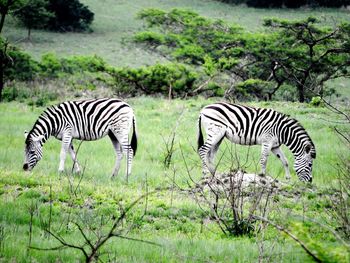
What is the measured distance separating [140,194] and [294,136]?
5212mm

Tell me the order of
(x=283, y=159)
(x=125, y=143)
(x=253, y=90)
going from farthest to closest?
(x=253, y=90), (x=283, y=159), (x=125, y=143)

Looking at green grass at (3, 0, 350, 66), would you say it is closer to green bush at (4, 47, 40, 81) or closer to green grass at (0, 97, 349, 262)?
green bush at (4, 47, 40, 81)

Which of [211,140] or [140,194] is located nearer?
[140,194]

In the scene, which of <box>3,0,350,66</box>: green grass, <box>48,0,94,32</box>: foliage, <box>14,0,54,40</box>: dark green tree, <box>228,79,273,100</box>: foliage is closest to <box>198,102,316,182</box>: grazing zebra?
<box>228,79,273,100</box>: foliage

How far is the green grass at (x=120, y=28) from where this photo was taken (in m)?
40.3

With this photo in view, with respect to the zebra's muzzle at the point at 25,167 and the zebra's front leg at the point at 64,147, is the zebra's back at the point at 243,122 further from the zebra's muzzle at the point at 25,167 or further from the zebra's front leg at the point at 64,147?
the zebra's muzzle at the point at 25,167

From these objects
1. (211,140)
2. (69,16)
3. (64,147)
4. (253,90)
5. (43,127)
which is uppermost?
(69,16)

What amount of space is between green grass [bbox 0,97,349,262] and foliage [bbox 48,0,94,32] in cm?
2525

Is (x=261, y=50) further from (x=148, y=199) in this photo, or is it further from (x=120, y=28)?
(x=148, y=199)

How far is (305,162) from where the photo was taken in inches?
550

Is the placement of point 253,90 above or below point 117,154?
below

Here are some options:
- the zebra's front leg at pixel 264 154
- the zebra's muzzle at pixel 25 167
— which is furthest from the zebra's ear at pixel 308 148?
the zebra's muzzle at pixel 25 167

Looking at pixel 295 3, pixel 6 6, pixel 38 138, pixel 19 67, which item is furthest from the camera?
pixel 295 3

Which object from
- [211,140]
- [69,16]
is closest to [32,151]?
[211,140]
